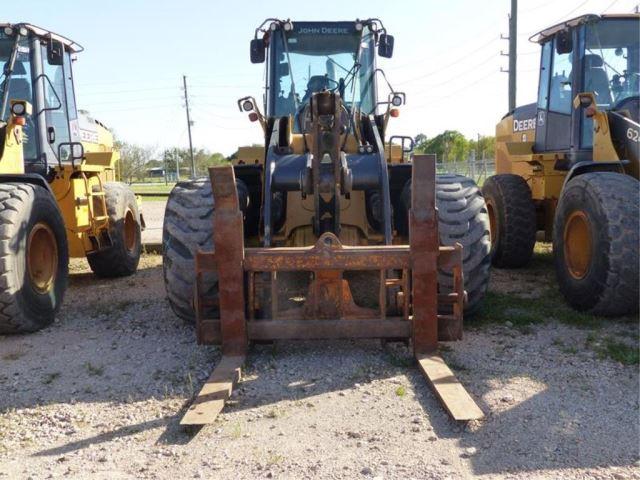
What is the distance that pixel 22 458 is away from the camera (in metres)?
3.18

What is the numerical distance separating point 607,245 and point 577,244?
0.78 meters

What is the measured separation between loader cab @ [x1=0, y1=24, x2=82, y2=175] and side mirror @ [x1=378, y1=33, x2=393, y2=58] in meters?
3.43

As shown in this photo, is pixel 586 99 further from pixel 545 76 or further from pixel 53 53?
pixel 53 53

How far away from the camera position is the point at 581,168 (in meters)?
6.27

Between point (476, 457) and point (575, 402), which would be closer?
point (476, 457)

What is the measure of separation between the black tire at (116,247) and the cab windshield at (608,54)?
5798 millimetres

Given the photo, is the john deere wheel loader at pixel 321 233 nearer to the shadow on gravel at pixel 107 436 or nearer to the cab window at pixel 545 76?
the shadow on gravel at pixel 107 436

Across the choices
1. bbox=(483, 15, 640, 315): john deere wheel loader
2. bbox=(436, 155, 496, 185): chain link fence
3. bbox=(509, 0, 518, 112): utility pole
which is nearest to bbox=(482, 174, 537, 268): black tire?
bbox=(483, 15, 640, 315): john deere wheel loader

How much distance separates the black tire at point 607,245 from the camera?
5.10 m

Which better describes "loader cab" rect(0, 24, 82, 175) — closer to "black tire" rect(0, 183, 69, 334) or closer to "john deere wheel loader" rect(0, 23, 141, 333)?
"john deere wheel loader" rect(0, 23, 141, 333)

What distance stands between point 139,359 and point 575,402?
2975 millimetres

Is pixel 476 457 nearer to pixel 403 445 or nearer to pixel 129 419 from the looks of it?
pixel 403 445

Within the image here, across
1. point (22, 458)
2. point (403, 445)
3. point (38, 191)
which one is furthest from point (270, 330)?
point (38, 191)

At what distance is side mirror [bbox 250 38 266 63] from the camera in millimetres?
6410
